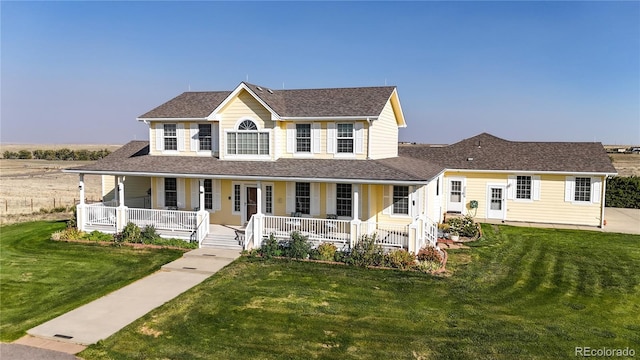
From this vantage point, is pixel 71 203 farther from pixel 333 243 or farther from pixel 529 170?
pixel 529 170

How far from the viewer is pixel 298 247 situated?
17.1 metres

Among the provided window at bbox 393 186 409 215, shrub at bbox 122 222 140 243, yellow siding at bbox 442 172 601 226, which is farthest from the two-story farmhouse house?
shrub at bbox 122 222 140 243

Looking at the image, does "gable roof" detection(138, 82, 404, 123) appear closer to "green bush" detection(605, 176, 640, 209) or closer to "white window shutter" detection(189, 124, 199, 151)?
"white window shutter" detection(189, 124, 199, 151)

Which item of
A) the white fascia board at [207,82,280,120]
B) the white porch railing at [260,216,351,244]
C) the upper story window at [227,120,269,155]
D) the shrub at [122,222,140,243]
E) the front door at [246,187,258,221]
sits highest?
the white fascia board at [207,82,280,120]

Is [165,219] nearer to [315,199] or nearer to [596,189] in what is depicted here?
[315,199]

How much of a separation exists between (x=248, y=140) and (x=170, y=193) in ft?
16.1

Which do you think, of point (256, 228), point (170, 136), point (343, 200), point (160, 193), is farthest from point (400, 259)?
point (170, 136)

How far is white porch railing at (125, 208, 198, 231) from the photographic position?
19641 millimetres

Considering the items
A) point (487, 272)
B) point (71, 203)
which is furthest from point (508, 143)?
point (71, 203)

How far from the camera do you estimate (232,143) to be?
20.9 meters

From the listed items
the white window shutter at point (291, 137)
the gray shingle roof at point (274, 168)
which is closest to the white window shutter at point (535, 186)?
the gray shingle roof at point (274, 168)

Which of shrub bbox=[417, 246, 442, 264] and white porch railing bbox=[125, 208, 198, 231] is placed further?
white porch railing bbox=[125, 208, 198, 231]

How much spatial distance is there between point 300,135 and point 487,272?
9.78 meters

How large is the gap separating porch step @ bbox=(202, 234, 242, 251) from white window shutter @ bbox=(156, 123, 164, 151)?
21.0 feet
